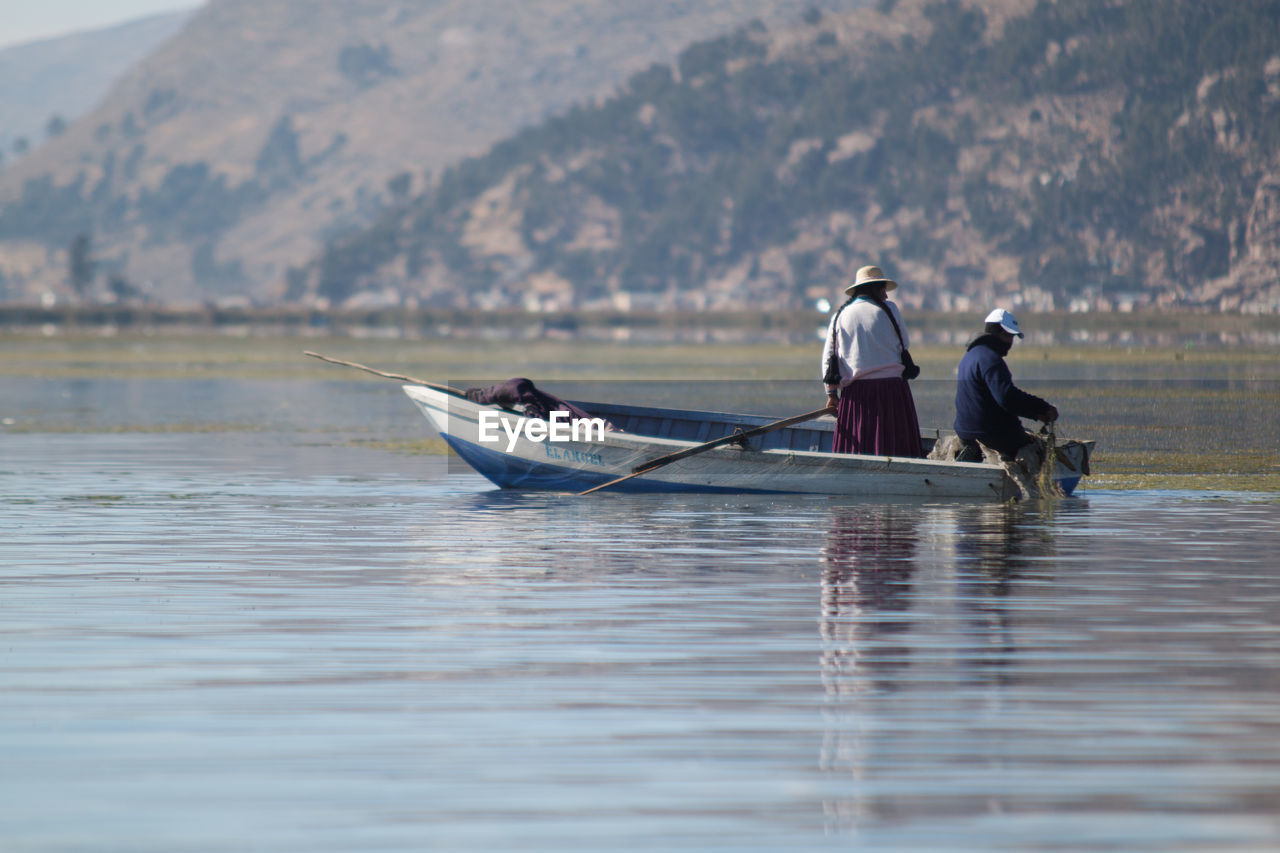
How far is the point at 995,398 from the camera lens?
21.5 meters

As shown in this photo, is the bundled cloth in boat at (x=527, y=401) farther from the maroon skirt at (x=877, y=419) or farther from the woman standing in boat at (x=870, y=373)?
the woman standing in boat at (x=870, y=373)

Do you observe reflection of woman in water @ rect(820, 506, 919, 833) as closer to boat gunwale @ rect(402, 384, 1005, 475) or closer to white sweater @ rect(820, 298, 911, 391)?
boat gunwale @ rect(402, 384, 1005, 475)

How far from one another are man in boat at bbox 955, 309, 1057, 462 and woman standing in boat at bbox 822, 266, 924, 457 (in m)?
0.67

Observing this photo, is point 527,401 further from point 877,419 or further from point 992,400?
point 992,400

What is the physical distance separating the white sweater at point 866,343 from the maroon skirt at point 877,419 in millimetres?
243

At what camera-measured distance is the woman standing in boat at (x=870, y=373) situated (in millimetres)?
21484

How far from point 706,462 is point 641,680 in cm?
1226

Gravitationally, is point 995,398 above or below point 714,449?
above

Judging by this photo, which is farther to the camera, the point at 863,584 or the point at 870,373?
the point at 870,373

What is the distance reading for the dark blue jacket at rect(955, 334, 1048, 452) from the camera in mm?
21312

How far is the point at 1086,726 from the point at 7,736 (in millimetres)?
5450

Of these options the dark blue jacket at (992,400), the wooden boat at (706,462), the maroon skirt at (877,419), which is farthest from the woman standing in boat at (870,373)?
the dark blue jacket at (992,400)

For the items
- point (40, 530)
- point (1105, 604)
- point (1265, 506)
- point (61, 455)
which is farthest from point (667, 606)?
point (61, 455)

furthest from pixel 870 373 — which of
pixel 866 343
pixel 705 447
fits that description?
pixel 705 447
